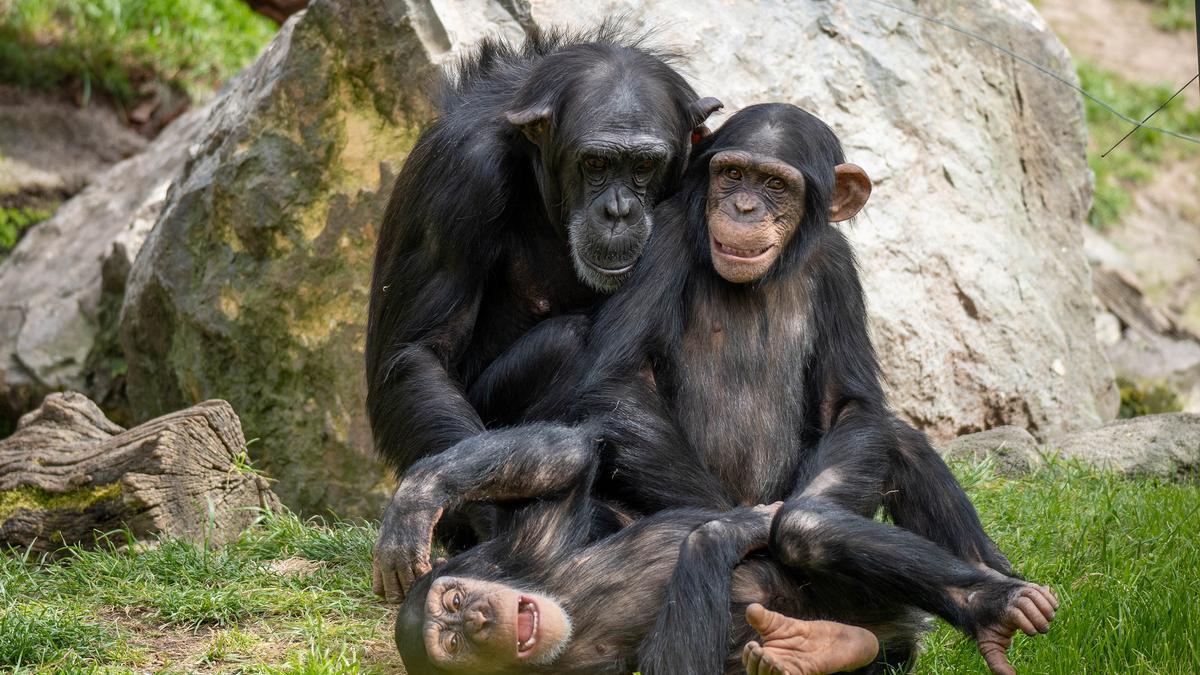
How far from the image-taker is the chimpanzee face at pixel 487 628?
4.61m

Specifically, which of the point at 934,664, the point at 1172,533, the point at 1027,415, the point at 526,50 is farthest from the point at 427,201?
the point at 1027,415

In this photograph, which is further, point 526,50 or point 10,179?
point 10,179

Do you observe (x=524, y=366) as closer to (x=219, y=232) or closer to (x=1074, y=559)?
(x=1074, y=559)

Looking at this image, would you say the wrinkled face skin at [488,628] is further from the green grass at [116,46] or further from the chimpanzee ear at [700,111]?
the green grass at [116,46]

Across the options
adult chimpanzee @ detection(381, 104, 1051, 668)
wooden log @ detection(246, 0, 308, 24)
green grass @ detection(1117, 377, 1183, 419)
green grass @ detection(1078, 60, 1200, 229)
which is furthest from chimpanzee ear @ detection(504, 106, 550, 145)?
green grass @ detection(1078, 60, 1200, 229)

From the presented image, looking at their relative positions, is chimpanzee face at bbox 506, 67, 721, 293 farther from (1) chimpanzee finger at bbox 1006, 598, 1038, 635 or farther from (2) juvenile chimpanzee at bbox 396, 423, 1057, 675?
(1) chimpanzee finger at bbox 1006, 598, 1038, 635

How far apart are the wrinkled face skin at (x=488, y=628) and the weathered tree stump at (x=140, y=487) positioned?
9.92 feet

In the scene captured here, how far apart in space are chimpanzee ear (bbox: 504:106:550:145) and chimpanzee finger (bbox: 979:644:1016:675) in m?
2.88

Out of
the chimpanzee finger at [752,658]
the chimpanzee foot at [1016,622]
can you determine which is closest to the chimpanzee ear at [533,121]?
the chimpanzee finger at [752,658]

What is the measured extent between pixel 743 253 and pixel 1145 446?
4.47 meters

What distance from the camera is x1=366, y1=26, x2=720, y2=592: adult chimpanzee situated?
5.85 meters

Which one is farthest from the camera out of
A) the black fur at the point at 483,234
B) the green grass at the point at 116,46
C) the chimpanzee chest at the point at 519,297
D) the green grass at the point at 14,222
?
the green grass at the point at 116,46

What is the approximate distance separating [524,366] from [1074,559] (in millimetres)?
2785

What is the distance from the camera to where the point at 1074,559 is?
6.41 m
